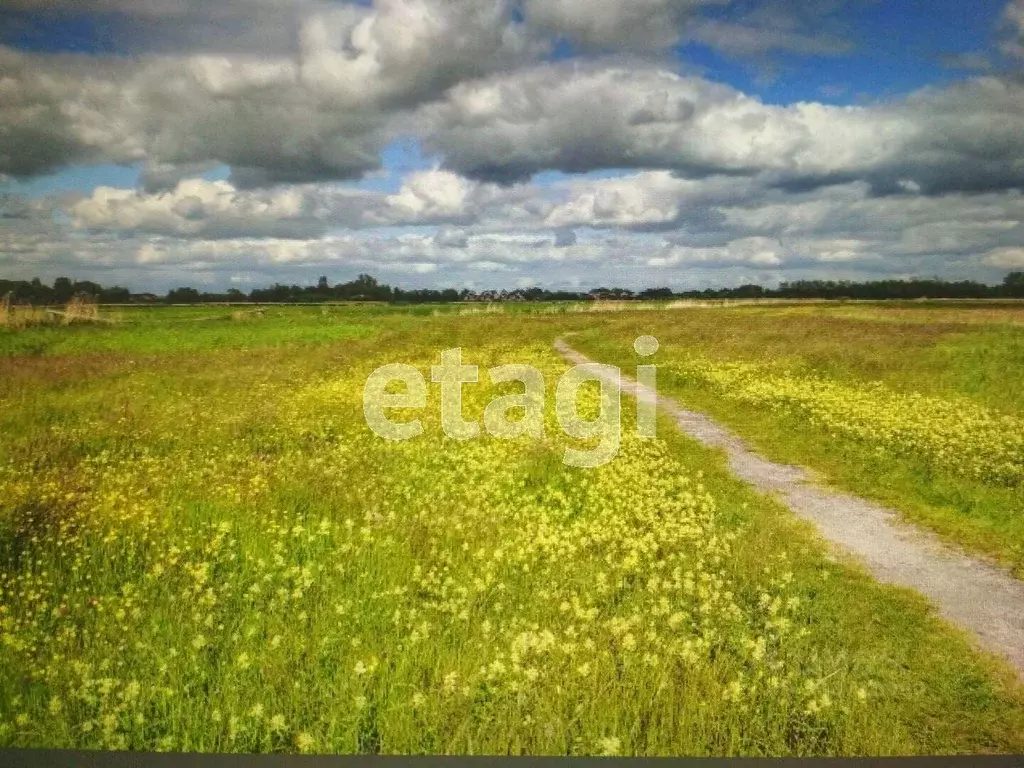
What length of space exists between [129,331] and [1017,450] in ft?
55.6

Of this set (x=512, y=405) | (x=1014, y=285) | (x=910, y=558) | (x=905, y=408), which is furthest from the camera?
(x=512, y=405)

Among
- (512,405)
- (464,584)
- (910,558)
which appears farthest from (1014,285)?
(512,405)

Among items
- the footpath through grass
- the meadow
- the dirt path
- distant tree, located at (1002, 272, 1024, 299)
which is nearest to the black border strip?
the meadow

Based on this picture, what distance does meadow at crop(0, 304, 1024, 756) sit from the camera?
13.7 ft

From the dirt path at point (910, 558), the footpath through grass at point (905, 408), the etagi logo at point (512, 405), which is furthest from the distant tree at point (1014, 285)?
the etagi logo at point (512, 405)

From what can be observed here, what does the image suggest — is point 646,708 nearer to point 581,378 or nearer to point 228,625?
point 228,625

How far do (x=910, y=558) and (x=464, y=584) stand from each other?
A: 4371 mm

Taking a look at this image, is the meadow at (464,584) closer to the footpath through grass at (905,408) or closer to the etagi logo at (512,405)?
the footpath through grass at (905,408)

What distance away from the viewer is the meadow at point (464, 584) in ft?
13.7

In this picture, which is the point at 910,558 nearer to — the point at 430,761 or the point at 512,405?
the point at 430,761

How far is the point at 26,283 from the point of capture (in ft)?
24.5

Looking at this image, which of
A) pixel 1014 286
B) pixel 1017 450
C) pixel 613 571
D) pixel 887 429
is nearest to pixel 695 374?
pixel 887 429

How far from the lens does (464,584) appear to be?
573cm

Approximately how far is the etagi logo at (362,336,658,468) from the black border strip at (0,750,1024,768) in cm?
572
